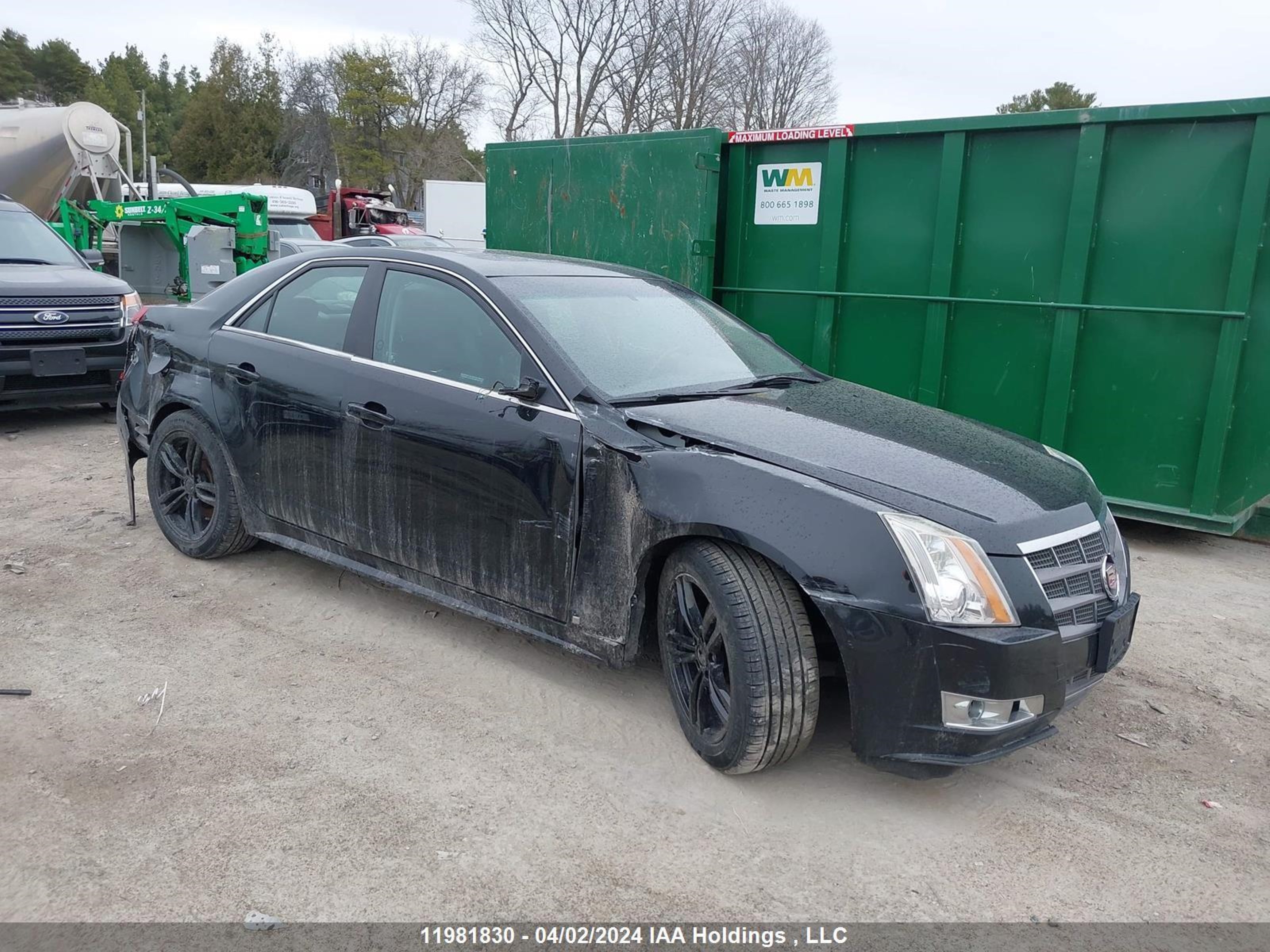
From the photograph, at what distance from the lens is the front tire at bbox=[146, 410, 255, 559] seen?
5066 mm

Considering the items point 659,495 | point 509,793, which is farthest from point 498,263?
point 509,793

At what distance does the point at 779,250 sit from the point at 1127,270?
245cm

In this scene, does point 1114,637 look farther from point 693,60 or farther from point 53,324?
point 693,60

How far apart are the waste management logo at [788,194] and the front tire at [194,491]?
4410 millimetres

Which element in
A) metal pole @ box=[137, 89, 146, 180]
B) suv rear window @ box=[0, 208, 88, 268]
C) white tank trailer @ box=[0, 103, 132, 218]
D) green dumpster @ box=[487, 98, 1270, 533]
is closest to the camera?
green dumpster @ box=[487, 98, 1270, 533]

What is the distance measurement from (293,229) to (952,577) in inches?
817

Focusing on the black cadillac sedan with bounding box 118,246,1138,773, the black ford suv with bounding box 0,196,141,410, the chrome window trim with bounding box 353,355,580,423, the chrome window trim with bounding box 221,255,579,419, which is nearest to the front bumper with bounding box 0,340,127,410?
the black ford suv with bounding box 0,196,141,410

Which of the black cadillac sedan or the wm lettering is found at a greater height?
the wm lettering

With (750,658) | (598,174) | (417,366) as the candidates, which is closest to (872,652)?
(750,658)

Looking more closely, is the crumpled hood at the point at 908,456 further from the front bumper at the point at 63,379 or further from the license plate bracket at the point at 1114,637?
the front bumper at the point at 63,379

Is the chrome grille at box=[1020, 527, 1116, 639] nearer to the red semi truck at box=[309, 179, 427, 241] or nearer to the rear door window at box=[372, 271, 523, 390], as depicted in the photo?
the rear door window at box=[372, 271, 523, 390]

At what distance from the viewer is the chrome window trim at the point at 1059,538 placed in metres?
3.06

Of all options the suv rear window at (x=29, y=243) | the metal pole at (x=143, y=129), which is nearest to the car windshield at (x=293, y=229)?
the suv rear window at (x=29, y=243)

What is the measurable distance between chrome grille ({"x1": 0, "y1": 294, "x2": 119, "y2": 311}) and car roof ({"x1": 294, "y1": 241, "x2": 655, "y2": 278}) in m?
4.89
